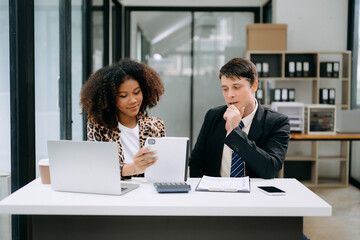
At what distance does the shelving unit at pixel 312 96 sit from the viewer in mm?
5059

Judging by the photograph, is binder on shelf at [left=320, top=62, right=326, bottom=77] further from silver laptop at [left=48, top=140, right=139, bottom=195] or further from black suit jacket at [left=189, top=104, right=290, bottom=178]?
silver laptop at [left=48, top=140, right=139, bottom=195]

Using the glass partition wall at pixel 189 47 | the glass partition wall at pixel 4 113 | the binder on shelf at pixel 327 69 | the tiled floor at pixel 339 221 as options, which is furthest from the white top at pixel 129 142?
the glass partition wall at pixel 189 47

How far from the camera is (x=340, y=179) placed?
17.3 ft

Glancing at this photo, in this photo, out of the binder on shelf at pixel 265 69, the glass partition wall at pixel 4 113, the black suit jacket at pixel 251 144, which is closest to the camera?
the black suit jacket at pixel 251 144

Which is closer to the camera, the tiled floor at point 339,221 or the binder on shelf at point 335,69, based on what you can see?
the tiled floor at point 339,221

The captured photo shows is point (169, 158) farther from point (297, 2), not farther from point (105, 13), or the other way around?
point (297, 2)

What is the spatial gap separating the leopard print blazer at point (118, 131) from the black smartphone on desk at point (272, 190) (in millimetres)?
709

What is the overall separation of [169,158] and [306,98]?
4099 millimetres

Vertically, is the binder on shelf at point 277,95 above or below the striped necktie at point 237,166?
above

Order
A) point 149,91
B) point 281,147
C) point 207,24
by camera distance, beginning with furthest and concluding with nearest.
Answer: point 207,24 → point 149,91 → point 281,147

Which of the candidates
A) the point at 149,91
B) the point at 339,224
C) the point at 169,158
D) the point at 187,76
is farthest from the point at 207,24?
the point at 169,158

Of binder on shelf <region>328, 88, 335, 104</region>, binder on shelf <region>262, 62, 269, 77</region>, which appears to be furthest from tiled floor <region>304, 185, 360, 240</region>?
binder on shelf <region>262, 62, 269, 77</region>

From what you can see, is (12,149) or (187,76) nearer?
A: (12,149)

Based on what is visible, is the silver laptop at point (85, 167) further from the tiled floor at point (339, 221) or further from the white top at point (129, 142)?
the tiled floor at point (339, 221)
